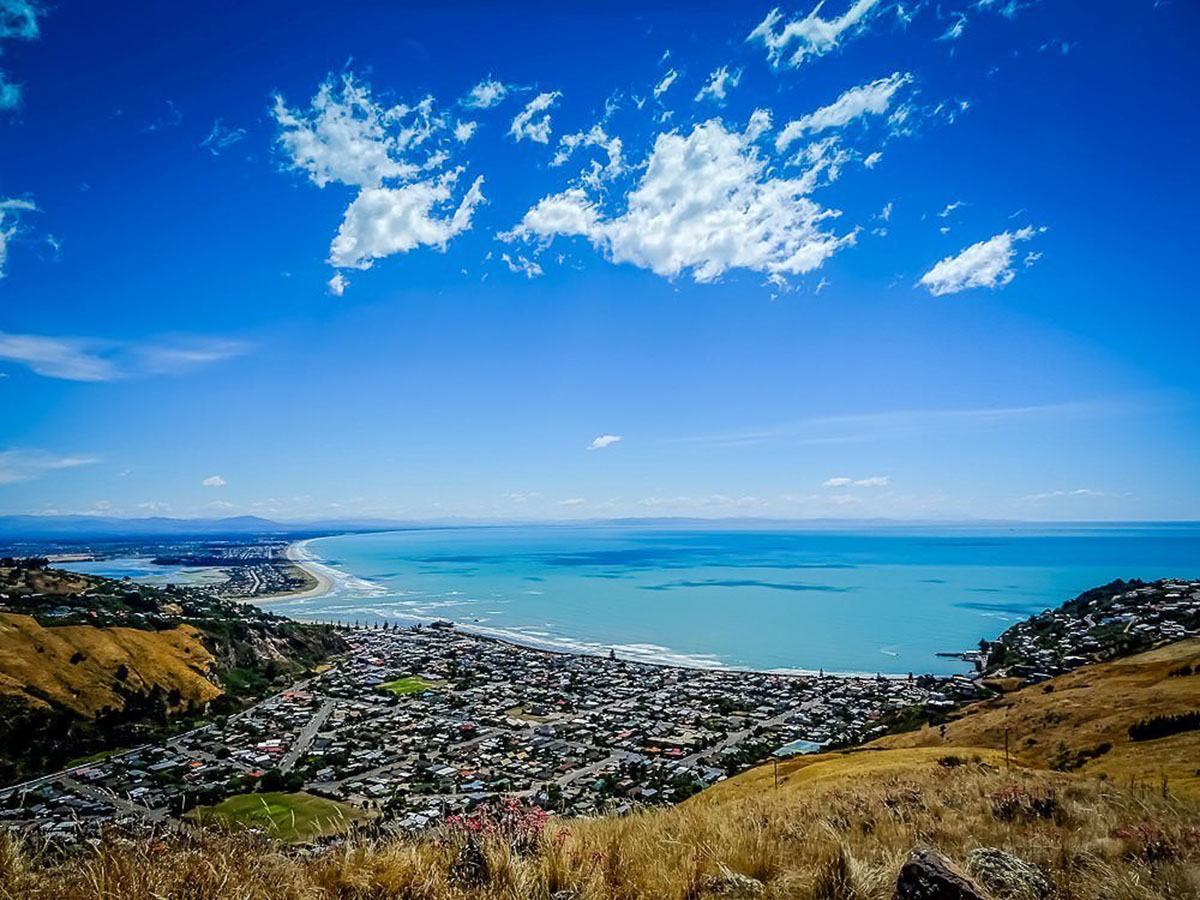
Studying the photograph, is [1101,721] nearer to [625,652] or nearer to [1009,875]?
[1009,875]

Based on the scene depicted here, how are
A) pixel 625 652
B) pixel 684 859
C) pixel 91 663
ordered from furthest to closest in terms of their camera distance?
1. pixel 625 652
2. pixel 91 663
3. pixel 684 859

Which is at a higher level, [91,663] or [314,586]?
[91,663]

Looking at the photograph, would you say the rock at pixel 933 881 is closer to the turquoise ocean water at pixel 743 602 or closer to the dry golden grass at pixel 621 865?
the dry golden grass at pixel 621 865

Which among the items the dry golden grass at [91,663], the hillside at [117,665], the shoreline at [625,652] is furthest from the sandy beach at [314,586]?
the dry golden grass at [91,663]

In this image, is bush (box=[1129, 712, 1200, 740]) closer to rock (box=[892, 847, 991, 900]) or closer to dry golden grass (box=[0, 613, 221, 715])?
rock (box=[892, 847, 991, 900])

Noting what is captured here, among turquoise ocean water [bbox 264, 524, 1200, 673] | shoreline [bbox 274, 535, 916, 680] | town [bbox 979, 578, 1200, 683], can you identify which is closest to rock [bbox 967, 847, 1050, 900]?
town [bbox 979, 578, 1200, 683]

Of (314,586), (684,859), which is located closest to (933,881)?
(684,859)

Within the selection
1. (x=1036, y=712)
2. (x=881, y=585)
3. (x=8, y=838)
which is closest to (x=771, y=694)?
(x=1036, y=712)

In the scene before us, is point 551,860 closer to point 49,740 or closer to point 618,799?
point 618,799
